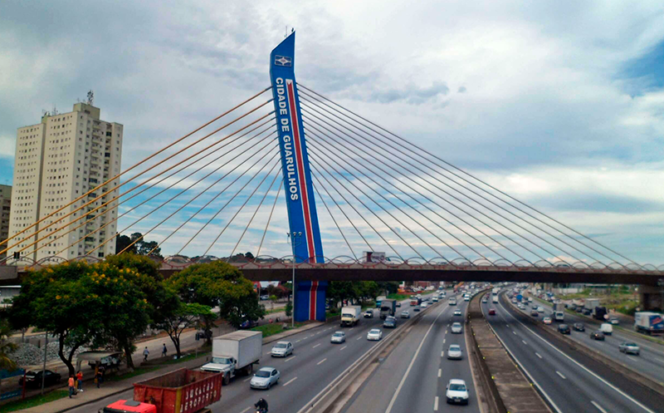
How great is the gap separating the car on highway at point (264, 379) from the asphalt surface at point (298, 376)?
0.33 metres

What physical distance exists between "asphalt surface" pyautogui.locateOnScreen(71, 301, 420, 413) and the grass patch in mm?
3401

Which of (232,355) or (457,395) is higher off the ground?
(232,355)

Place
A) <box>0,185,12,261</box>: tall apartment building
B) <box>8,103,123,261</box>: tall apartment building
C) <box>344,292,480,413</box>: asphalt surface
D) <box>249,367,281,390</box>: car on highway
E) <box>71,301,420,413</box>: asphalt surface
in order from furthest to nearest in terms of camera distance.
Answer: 1. <box>0,185,12,261</box>: tall apartment building
2. <box>8,103,123,261</box>: tall apartment building
3. <box>249,367,281,390</box>: car on highway
4. <box>71,301,420,413</box>: asphalt surface
5. <box>344,292,480,413</box>: asphalt surface

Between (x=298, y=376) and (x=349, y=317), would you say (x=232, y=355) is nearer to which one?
(x=298, y=376)

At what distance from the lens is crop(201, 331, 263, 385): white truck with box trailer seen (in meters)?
33.1

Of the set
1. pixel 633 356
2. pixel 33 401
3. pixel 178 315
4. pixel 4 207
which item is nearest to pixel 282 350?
pixel 178 315

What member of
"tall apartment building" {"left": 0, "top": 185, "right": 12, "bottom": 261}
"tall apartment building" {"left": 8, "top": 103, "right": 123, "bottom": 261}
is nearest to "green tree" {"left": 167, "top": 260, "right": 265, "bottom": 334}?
"tall apartment building" {"left": 8, "top": 103, "right": 123, "bottom": 261}

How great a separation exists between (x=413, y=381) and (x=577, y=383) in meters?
12.0

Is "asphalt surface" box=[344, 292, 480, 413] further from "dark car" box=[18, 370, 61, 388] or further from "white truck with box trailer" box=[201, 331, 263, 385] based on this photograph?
"dark car" box=[18, 370, 61, 388]

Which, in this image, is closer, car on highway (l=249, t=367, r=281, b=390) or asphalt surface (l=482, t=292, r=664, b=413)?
asphalt surface (l=482, t=292, r=664, b=413)

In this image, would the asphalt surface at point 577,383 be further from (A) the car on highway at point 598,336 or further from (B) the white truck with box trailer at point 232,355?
(B) the white truck with box trailer at point 232,355

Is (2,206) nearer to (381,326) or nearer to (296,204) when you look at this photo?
(296,204)

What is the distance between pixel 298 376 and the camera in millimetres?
35438

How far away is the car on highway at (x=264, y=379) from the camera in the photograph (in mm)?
30672
